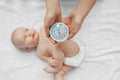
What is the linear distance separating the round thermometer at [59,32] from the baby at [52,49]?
0.51ft

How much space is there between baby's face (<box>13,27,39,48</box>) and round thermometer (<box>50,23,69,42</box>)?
256 millimetres

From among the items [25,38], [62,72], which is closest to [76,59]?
[62,72]

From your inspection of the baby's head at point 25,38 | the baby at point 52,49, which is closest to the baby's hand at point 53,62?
the baby at point 52,49

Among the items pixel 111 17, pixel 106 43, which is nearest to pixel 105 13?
pixel 111 17

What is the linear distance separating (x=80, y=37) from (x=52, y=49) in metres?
0.19

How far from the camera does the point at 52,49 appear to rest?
1304mm

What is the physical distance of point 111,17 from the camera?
4.81ft

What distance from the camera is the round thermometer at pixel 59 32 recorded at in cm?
111

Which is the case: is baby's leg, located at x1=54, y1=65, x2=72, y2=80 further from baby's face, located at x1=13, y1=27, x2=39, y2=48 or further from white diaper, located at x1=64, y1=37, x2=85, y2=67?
baby's face, located at x1=13, y1=27, x2=39, y2=48

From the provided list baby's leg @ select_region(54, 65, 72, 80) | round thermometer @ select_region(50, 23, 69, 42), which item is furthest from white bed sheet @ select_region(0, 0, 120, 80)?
round thermometer @ select_region(50, 23, 69, 42)

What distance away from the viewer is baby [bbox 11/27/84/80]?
4.25 ft

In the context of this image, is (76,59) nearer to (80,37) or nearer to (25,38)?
(80,37)

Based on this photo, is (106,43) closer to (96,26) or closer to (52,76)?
(96,26)

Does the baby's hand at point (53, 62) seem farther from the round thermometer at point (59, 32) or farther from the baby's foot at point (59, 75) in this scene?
the round thermometer at point (59, 32)
